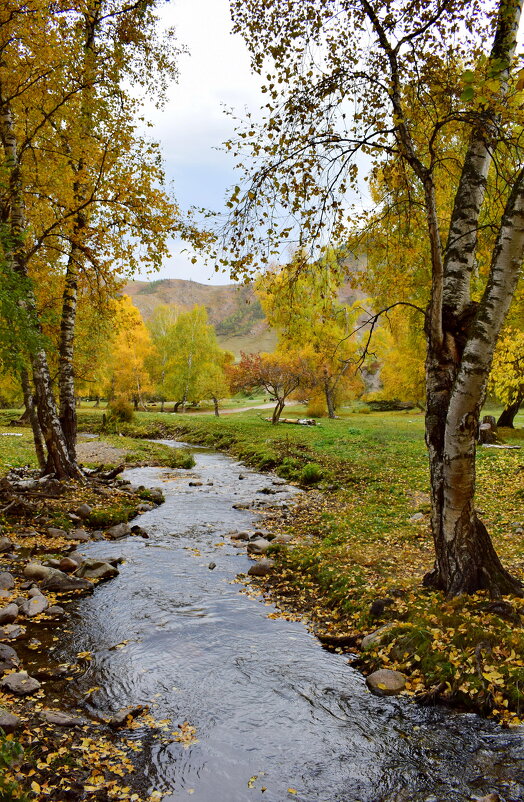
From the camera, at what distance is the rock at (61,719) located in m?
4.81

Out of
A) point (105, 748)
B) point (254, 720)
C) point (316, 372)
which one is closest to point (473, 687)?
point (254, 720)

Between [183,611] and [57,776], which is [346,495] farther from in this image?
[57,776]

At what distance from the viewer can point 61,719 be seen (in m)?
4.85

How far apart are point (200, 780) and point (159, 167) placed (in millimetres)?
13932

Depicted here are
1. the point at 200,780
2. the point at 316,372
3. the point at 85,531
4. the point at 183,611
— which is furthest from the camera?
the point at 316,372

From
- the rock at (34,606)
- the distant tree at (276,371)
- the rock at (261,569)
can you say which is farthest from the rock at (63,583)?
the distant tree at (276,371)

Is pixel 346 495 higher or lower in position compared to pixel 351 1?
lower

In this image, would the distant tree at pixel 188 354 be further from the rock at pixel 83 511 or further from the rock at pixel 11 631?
the rock at pixel 11 631

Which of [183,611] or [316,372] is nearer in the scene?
[183,611]

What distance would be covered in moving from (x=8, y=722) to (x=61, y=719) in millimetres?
552

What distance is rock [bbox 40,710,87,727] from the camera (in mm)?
4812

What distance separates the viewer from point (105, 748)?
4.62 metres

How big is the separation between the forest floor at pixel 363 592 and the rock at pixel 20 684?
138 mm

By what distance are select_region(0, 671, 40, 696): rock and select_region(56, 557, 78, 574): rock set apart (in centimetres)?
394
